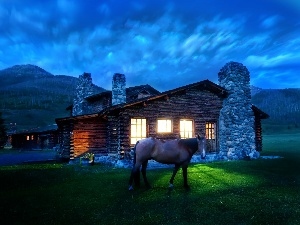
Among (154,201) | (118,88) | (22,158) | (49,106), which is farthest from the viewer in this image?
(49,106)

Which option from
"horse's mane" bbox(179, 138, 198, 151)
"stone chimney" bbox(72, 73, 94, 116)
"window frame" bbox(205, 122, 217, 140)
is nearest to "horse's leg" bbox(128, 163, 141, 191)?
"horse's mane" bbox(179, 138, 198, 151)

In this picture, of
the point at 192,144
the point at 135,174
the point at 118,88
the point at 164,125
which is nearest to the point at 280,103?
the point at 118,88

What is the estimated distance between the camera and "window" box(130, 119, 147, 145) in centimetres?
1959

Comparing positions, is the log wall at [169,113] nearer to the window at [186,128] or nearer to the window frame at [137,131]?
the window frame at [137,131]

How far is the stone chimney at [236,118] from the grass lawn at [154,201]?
Answer: 8.74 m

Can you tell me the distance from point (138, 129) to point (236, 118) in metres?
8.67

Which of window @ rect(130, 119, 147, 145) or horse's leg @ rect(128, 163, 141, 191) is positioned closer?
horse's leg @ rect(128, 163, 141, 191)

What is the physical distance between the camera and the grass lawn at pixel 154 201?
7.01 meters

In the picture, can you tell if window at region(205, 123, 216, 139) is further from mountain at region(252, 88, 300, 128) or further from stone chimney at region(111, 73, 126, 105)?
mountain at region(252, 88, 300, 128)

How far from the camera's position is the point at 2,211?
7.84 meters

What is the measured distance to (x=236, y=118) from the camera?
72.1ft

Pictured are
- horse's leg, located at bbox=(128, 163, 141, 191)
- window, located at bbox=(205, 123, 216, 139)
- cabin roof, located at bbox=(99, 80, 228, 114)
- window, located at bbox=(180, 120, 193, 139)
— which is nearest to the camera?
horse's leg, located at bbox=(128, 163, 141, 191)

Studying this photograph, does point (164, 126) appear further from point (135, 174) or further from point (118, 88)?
point (135, 174)

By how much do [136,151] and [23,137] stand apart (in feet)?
168
